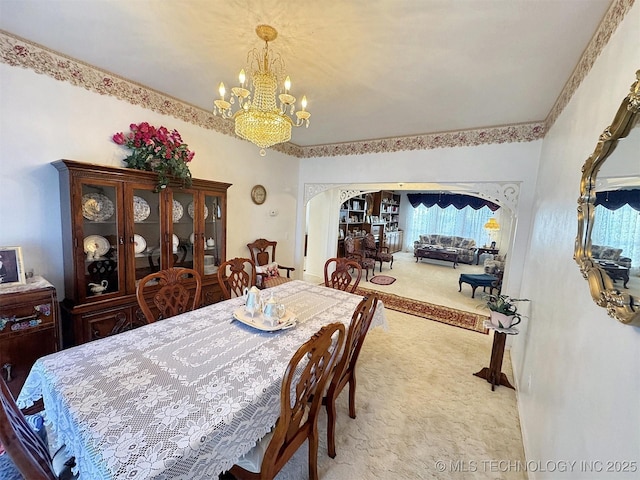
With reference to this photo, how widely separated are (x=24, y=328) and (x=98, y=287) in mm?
515

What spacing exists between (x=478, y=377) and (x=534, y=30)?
2771 millimetres

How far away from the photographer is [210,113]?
3137 mm

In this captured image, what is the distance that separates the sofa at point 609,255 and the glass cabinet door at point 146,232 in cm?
301

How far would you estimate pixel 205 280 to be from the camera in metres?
2.90

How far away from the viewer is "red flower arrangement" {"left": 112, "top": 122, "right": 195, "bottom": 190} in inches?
94.1

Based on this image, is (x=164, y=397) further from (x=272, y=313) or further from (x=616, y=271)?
(x=616, y=271)

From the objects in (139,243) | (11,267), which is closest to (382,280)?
(139,243)

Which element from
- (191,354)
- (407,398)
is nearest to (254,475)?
(191,354)

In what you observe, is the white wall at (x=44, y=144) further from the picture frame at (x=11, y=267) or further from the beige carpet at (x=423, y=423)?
the beige carpet at (x=423, y=423)

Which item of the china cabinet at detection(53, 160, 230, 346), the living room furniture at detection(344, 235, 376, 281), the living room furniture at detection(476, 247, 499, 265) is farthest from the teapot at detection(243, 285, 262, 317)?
the living room furniture at detection(476, 247, 499, 265)

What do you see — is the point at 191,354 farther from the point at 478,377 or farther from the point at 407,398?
the point at 478,377

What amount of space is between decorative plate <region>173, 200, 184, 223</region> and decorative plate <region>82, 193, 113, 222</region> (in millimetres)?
540

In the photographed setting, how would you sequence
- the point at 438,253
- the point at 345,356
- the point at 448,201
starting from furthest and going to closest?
1. the point at 448,201
2. the point at 438,253
3. the point at 345,356

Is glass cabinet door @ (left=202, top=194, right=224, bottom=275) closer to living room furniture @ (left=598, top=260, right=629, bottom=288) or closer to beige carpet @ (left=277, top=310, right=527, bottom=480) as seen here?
beige carpet @ (left=277, top=310, right=527, bottom=480)
